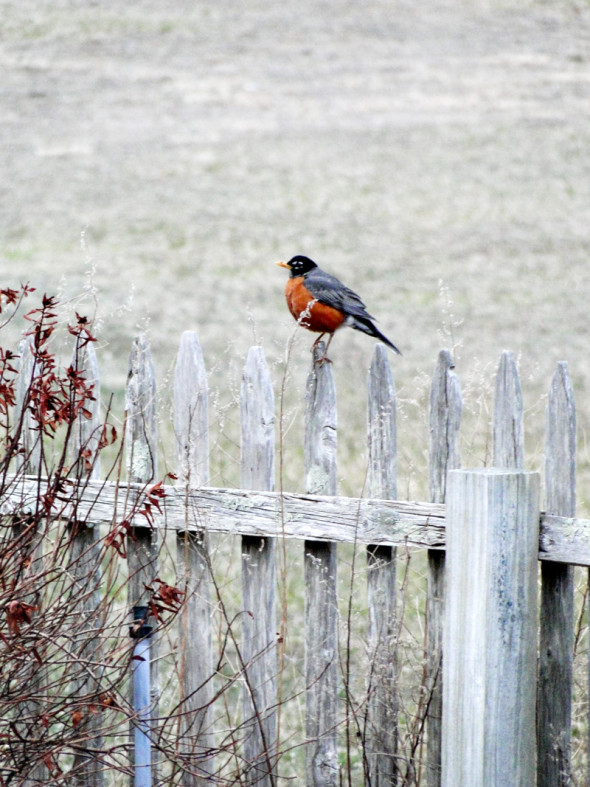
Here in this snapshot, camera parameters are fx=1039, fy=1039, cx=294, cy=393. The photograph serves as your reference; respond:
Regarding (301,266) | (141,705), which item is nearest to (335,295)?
(301,266)

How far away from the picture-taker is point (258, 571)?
3389 mm

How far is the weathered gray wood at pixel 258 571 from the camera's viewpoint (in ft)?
11.0

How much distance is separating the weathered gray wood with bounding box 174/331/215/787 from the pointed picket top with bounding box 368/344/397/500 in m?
0.54

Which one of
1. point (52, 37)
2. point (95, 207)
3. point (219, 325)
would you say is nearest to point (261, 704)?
point (219, 325)

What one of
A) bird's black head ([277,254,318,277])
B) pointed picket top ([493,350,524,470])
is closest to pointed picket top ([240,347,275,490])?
pointed picket top ([493,350,524,470])

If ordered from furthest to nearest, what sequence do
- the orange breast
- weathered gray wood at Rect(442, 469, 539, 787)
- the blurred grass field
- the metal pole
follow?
the blurred grass field, the orange breast, the metal pole, weathered gray wood at Rect(442, 469, 539, 787)

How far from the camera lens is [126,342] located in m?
14.2

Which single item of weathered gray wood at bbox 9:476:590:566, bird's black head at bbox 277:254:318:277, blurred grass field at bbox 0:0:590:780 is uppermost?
blurred grass field at bbox 0:0:590:780

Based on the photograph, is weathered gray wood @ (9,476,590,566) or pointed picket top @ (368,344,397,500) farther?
pointed picket top @ (368,344,397,500)

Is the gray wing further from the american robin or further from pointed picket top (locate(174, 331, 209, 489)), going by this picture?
pointed picket top (locate(174, 331, 209, 489))

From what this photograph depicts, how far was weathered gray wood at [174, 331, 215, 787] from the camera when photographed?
337cm

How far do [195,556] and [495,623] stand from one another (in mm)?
1109

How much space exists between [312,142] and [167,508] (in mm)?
29215

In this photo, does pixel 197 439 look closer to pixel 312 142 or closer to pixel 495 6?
pixel 312 142
